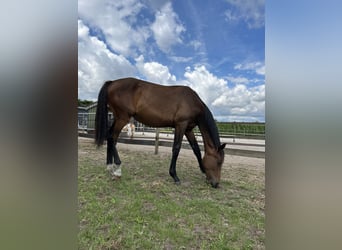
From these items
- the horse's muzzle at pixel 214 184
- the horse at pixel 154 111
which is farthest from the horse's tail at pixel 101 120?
the horse's muzzle at pixel 214 184

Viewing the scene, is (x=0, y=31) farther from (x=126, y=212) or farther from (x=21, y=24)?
(x=126, y=212)

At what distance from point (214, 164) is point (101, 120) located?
132 cm

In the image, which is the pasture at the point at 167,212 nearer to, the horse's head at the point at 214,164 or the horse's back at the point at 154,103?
the horse's head at the point at 214,164

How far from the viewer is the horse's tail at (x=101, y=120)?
2314mm

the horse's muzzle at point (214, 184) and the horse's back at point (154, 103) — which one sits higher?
the horse's back at point (154, 103)

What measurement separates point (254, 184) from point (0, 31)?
2.22m

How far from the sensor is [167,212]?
4.56 feet

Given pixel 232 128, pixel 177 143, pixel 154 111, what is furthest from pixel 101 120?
pixel 232 128

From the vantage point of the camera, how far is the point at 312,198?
35 centimetres

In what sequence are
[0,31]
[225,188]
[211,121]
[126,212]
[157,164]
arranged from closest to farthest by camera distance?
[0,31] < [126,212] < [225,188] < [211,121] < [157,164]

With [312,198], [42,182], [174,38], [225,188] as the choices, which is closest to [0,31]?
[42,182]

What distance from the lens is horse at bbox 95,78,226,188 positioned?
2.35m

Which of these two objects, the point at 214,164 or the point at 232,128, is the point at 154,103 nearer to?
the point at 214,164

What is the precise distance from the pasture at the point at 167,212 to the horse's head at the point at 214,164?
97 mm
